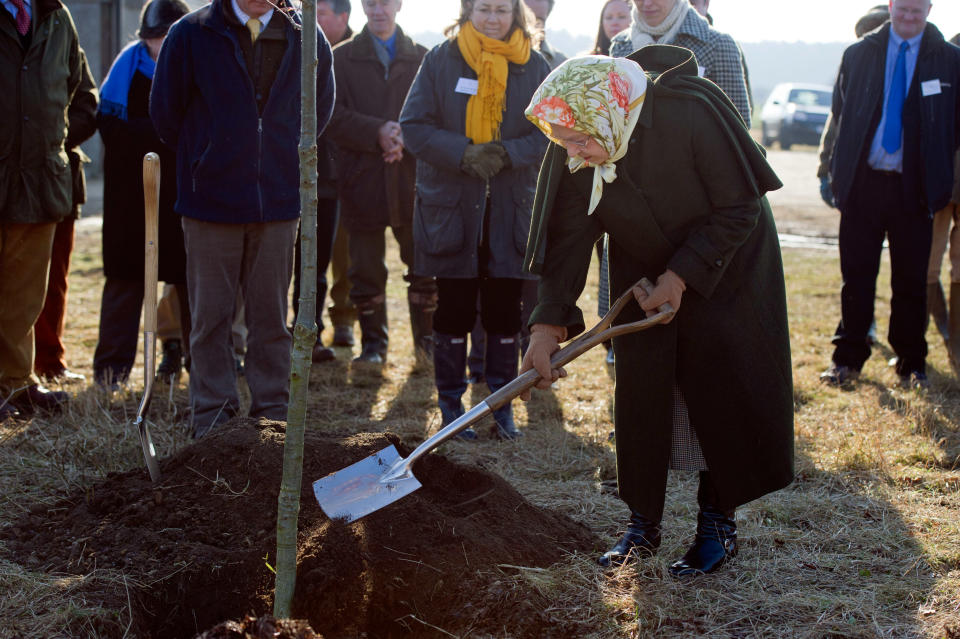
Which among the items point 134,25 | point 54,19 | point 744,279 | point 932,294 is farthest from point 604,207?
point 134,25

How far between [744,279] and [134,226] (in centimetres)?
337

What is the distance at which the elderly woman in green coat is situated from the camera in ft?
9.66

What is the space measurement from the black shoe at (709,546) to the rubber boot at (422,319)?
3.07 m

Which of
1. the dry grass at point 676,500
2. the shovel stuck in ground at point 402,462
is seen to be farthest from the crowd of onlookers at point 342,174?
the shovel stuck in ground at point 402,462

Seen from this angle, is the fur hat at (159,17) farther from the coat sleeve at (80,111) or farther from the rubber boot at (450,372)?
the rubber boot at (450,372)

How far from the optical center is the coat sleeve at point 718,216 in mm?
2949

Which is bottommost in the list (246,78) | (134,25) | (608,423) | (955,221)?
(608,423)

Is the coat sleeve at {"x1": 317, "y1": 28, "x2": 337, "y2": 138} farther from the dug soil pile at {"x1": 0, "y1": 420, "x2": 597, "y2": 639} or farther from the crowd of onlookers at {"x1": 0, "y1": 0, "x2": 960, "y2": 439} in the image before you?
the dug soil pile at {"x1": 0, "y1": 420, "x2": 597, "y2": 639}

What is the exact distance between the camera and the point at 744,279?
3.07 m

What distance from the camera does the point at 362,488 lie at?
323cm

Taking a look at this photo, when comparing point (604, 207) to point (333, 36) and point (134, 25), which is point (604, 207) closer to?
point (333, 36)

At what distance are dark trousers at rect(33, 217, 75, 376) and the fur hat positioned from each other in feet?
3.43

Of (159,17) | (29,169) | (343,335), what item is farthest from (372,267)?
(29,169)

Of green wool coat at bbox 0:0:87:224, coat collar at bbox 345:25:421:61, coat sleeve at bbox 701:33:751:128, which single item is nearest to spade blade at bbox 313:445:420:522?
green wool coat at bbox 0:0:87:224
